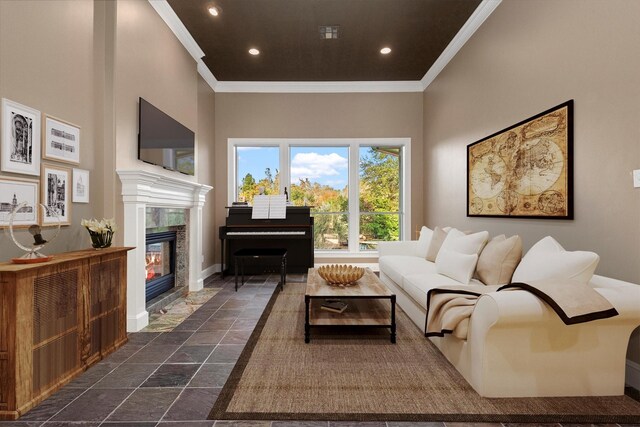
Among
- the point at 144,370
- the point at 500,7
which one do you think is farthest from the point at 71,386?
the point at 500,7

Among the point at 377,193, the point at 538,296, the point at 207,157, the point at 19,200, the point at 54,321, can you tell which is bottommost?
the point at 54,321

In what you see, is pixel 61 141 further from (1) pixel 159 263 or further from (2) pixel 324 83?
(2) pixel 324 83

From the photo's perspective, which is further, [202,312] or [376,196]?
[376,196]

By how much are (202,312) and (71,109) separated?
2139mm

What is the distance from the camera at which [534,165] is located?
282cm

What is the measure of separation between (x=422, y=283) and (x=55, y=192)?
2.88 m

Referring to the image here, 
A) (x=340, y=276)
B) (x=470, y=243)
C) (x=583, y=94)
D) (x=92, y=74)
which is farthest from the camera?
(x=470, y=243)

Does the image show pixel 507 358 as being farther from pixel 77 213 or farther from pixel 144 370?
pixel 77 213

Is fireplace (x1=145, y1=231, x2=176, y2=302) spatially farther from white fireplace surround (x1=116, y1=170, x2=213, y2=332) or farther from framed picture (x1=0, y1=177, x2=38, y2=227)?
framed picture (x1=0, y1=177, x2=38, y2=227)

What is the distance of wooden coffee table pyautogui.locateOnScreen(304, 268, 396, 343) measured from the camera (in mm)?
2572

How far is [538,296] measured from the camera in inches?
68.5

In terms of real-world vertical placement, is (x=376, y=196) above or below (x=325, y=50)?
below

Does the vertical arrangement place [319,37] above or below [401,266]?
above

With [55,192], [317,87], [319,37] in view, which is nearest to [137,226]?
[55,192]
